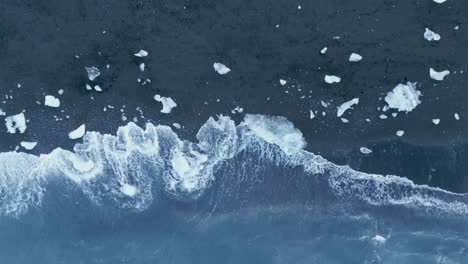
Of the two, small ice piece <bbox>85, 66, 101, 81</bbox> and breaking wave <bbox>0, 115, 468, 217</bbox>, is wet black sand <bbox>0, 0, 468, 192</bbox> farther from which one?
breaking wave <bbox>0, 115, 468, 217</bbox>

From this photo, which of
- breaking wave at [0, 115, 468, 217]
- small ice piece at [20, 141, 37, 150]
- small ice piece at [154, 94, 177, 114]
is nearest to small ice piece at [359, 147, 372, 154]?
breaking wave at [0, 115, 468, 217]

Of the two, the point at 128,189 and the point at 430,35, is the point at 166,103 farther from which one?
the point at 430,35

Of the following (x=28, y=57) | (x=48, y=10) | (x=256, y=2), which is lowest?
(x=28, y=57)

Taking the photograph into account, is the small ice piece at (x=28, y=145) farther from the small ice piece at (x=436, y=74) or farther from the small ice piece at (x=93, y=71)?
the small ice piece at (x=436, y=74)

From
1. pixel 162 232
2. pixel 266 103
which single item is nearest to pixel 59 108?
pixel 162 232

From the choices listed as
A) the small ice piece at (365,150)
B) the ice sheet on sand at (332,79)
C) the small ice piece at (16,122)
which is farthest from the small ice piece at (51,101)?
the small ice piece at (365,150)

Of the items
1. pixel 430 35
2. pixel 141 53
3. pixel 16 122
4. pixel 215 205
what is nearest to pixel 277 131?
pixel 215 205

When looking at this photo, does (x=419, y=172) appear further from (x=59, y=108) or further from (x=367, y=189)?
(x=59, y=108)
